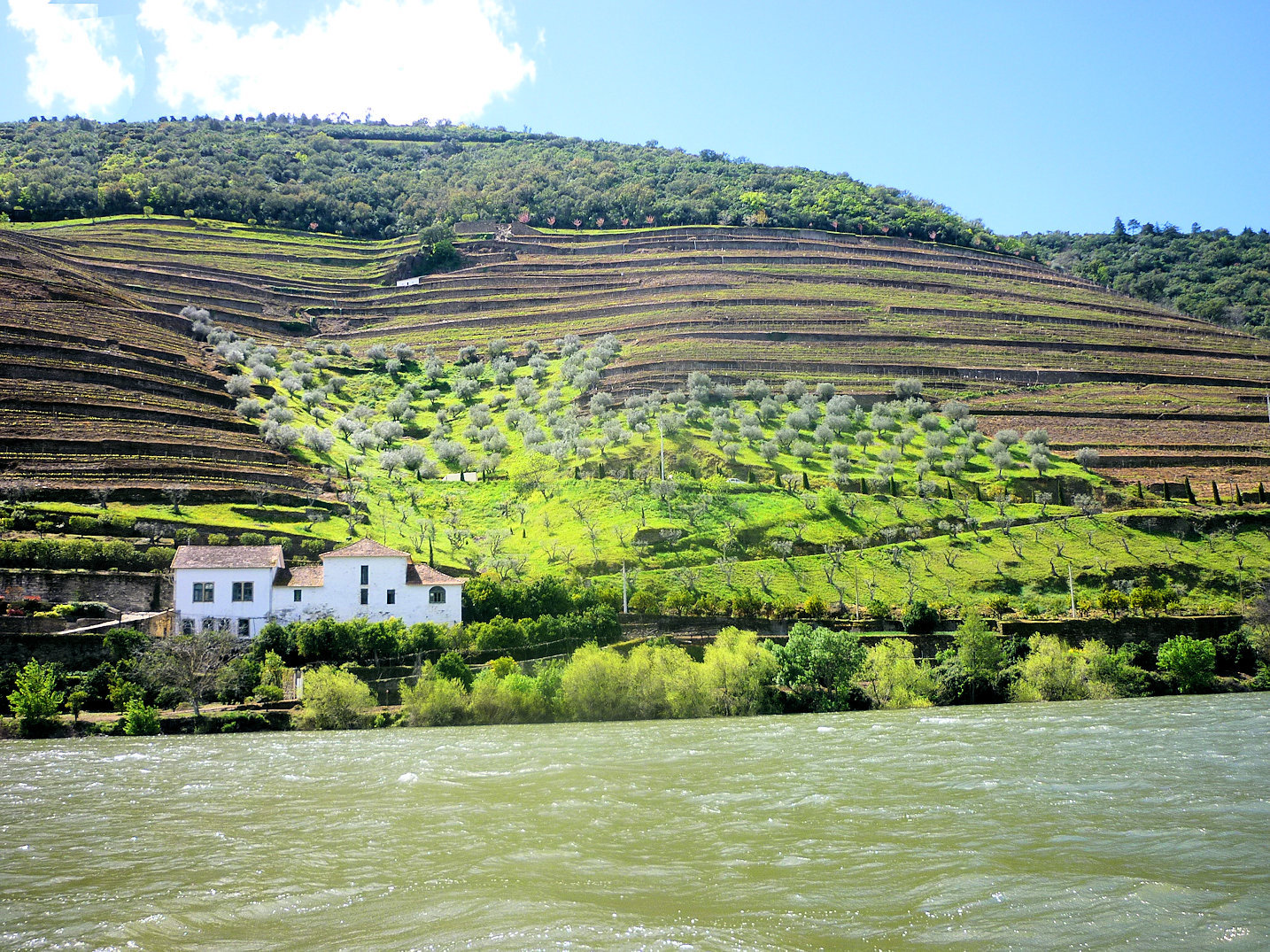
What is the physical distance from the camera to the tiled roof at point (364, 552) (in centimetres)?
5194

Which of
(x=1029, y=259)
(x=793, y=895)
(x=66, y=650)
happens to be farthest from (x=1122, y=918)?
(x=1029, y=259)

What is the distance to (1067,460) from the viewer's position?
80000 mm

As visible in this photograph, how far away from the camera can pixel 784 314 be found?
11075cm

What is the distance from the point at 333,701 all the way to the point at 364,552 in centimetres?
1233

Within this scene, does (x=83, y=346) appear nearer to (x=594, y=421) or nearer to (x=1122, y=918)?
(x=594, y=421)

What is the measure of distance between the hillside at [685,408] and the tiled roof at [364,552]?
7031 mm

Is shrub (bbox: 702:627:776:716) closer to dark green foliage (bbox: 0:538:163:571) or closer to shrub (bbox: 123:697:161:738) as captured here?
shrub (bbox: 123:697:161:738)

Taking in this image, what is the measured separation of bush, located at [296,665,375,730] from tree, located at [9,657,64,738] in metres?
8.97

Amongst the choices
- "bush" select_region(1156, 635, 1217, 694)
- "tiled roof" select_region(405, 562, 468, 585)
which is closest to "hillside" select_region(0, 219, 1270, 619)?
"tiled roof" select_region(405, 562, 468, 585)

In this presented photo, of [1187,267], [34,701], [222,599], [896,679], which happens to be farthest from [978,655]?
[1187,267]

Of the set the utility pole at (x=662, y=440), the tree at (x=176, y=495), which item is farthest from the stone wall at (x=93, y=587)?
the utility pole at (x=662, y=440)

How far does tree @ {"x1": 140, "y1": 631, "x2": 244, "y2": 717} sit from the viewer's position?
134 feet

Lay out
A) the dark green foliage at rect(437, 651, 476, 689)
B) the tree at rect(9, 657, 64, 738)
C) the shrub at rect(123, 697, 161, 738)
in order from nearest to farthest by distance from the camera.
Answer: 1. the tree at rect(9, 657, 64, 738)
2. the shrub at rect(123, 697, 161, 738)
3. the dark green foliage at rect(437, 651, 476, 689)

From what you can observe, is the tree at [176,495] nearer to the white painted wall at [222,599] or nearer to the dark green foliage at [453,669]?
the white painted wall at [222,599]
